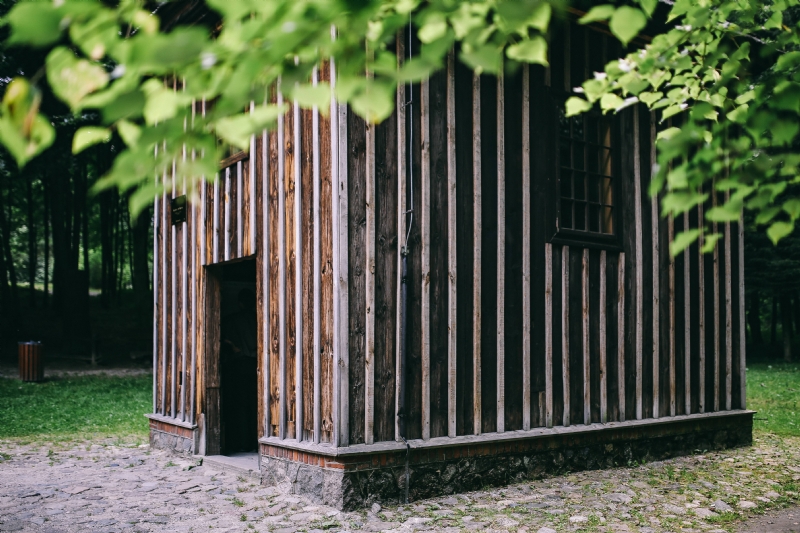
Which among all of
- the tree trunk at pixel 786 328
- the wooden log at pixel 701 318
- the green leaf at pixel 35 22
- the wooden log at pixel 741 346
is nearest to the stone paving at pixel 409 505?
the wooden log at pixel 701 318

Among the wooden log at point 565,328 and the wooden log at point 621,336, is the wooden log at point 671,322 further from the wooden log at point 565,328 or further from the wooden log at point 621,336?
the wooden log at point 565,328

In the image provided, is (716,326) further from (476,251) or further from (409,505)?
(409,505)

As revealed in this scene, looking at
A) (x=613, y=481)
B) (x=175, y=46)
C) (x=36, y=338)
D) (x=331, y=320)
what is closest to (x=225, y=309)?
(x=331, y=320)

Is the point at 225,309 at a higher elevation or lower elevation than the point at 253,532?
higher

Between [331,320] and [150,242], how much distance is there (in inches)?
1224

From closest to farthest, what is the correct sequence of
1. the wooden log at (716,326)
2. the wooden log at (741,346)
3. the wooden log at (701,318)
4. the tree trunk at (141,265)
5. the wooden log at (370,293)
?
the wooden log at (370,293) < the wooden log at (701,318) < the wooden log at (716,326) < the wooden log at (741,346) < the tree trunk at (141,265)

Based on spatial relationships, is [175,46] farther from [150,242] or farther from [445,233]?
[150,242]

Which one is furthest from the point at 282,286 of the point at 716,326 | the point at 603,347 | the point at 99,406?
the point at 99,406

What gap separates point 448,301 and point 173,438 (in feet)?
→ 15.1

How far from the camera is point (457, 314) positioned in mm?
7355

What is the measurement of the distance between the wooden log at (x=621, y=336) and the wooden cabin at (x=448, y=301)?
0.03 metres

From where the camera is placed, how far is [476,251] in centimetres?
753

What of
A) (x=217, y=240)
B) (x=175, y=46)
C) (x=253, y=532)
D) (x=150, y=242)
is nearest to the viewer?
(x=175, y=46)

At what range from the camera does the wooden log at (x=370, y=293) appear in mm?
6605
